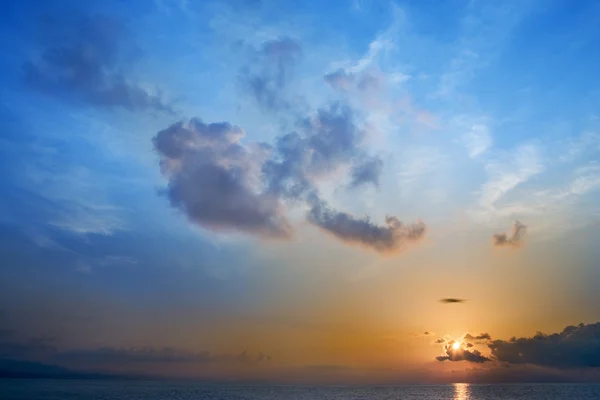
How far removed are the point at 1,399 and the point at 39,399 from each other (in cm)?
1460

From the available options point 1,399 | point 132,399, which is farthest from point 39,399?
point 132,399

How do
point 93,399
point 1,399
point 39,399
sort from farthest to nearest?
point 93,399
point 39,399
point 1,399

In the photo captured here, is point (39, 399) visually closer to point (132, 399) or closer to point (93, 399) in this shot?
point (93, 399)

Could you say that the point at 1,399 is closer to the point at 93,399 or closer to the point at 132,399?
the point at 93,399

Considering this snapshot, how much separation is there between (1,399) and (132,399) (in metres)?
53.4

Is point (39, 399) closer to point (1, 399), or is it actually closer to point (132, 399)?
point (1, 399)

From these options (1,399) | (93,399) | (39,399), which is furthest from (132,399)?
(1,399)

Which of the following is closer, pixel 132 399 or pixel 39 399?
pixel 39 399

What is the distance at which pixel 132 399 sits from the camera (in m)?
197

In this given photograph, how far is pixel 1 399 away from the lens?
15838 centimetres

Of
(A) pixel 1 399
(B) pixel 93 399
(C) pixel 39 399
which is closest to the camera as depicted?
(A) pixel 1 399

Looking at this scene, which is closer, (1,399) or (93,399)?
(1,399)

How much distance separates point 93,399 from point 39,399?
75.0 feet

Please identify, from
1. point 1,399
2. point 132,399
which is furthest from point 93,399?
point 1,399
